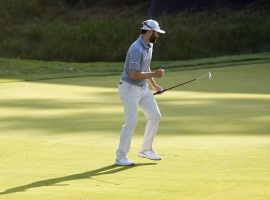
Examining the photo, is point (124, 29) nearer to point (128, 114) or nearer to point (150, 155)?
point (150, 155)

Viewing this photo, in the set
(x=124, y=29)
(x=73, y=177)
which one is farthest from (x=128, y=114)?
(x=124, y=29)

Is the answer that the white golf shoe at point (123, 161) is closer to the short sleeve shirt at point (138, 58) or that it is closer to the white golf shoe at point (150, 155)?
the white golf shoe at point (150, 155)

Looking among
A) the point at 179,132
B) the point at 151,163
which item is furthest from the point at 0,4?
the point at 151,163

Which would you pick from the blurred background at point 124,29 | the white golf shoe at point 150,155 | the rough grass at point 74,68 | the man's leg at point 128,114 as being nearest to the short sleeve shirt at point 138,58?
the man's leg at point 128,114

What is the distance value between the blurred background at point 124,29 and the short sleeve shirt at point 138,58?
80.1 feet

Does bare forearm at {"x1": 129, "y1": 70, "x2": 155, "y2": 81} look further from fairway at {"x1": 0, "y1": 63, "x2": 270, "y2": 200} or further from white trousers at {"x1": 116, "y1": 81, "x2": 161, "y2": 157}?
fairway at {"x1": 0, "y1": 63, "x2": 270, "y2": 200}

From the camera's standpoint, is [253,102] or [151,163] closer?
[151,163]

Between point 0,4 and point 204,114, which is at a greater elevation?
point 0,4

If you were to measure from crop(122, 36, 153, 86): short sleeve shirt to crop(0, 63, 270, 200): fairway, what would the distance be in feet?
3.25

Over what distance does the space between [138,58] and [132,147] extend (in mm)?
2005

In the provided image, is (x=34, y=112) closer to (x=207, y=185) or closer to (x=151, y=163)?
(x=151, y=163)

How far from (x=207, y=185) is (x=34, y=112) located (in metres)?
7.86

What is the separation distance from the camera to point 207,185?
29.5 feet

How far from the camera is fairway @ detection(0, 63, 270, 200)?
8875mm
